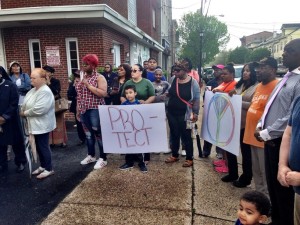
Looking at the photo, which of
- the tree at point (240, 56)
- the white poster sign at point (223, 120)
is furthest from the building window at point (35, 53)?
the tree at point (240, 56)

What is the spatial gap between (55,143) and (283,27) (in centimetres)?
6174

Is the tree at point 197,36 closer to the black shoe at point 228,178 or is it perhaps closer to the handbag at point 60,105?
the handbag at point 60,105

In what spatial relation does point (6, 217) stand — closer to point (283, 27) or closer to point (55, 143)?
point (55, 143)

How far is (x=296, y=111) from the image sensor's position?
6.33ft


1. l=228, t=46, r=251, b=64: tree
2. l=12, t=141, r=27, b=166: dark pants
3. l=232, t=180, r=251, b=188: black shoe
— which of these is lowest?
l=232, t=180, r=251, b=188: black shoe

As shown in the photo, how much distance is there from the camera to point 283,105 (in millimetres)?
2559

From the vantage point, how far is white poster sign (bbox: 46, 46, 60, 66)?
29.1 feet

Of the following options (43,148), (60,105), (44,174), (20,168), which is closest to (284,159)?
(43,148)

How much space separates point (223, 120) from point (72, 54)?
6335 millimetres

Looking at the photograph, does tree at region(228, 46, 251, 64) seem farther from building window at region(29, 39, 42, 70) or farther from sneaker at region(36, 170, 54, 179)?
sneaker at region(36, 170, 54, 179)

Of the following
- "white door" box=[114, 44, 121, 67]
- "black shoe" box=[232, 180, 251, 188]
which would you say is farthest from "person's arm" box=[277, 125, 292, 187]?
"white door" box=[114, 44, 121, 67]

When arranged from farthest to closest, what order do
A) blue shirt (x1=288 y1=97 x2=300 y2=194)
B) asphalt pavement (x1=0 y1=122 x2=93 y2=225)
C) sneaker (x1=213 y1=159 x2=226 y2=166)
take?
sneaker (x1=213 y1=159 x2=226 y2=166), asphalt pavement (x1=0 y1=122 x2=93 y2=225), blue shirt (x1=288 y1=97 x2=300 y2=194)

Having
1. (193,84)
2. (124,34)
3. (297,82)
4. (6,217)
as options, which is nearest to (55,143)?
(6,217)

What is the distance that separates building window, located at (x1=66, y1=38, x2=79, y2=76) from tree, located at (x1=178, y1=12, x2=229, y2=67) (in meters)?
33.3
